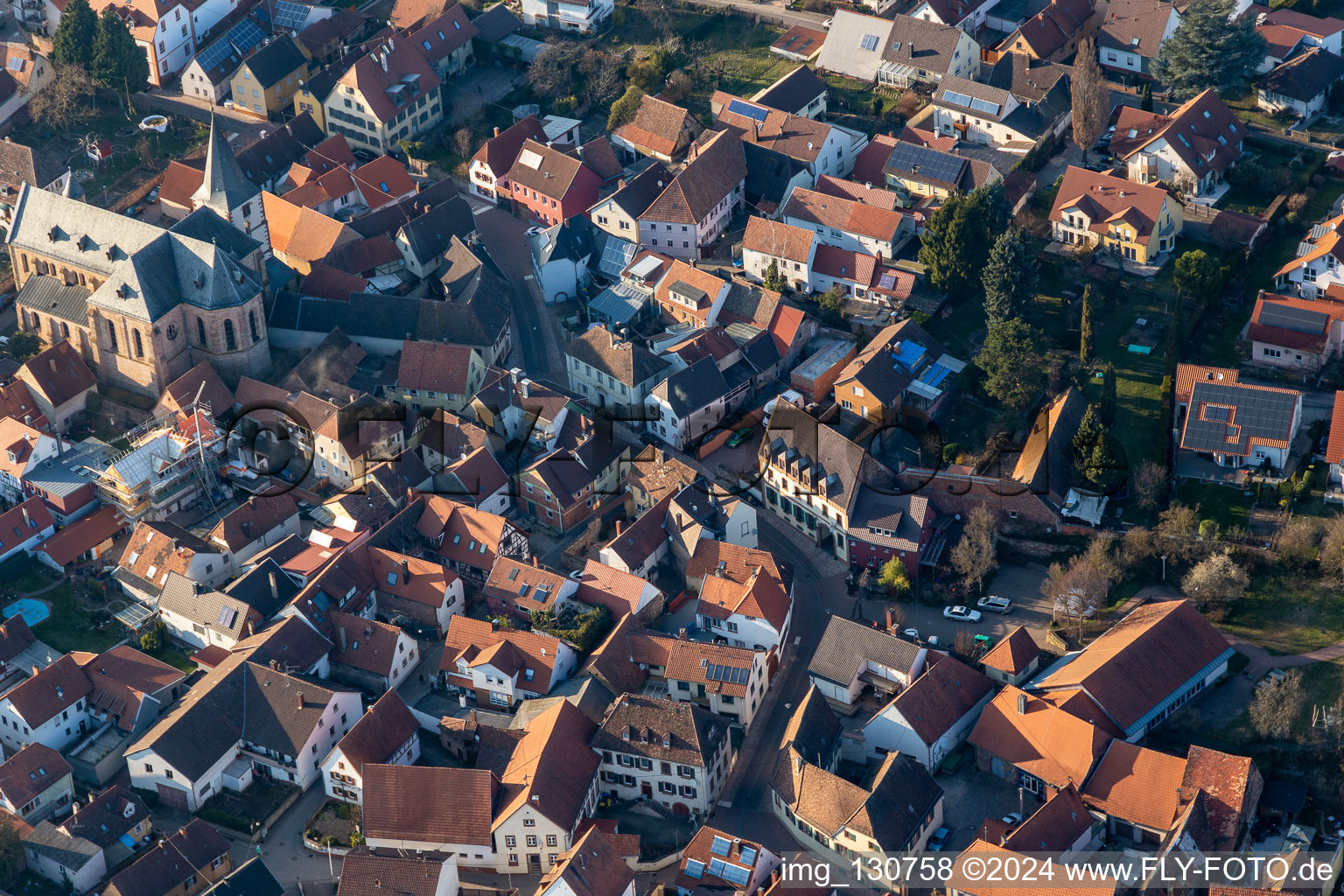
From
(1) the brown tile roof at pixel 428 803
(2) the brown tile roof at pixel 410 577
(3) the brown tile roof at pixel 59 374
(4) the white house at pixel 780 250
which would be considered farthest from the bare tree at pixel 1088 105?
(3) the brown tile roof at pixel 59 374

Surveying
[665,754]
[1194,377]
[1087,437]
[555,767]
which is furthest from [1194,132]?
[555,767]

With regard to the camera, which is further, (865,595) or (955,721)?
(865,595)

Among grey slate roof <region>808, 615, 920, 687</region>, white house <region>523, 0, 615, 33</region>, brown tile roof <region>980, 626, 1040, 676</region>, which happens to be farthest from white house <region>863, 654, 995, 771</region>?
white house <region>523, 0, 615, 33</region>

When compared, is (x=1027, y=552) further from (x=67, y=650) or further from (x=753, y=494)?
(x=67, y=650)

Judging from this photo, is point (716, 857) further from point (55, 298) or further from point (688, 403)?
point (55, 298)

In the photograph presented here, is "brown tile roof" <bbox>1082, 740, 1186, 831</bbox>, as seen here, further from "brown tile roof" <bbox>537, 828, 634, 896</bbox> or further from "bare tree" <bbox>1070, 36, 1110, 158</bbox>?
"bare tree" <bbox>1070, 36, 1110, 158</bbox>

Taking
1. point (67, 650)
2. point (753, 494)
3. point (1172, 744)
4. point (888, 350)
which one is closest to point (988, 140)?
point (888, 350)
